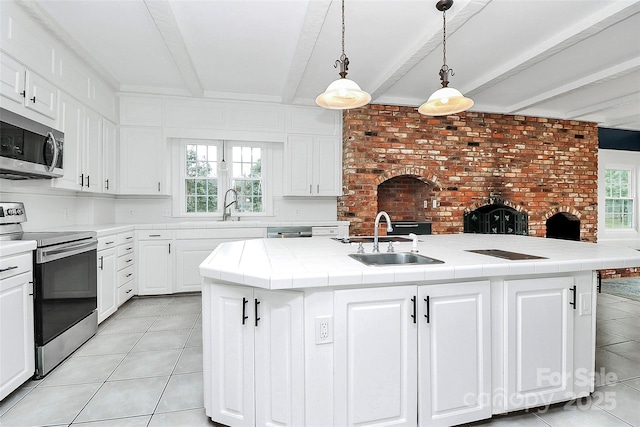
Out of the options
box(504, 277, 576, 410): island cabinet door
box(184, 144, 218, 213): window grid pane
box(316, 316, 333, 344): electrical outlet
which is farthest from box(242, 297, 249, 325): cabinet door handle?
box(184, 144, 218, 213): window grid pane

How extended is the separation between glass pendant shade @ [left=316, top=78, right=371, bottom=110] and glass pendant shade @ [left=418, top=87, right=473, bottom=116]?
0.49 meters

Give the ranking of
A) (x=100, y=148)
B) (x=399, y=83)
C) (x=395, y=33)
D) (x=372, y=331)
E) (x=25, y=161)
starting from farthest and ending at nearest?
1. (x=399, y=83)
2. (x=100, y=148)
3. (x=395, y=33)
4. (x=25, y=161)
5. (x=372, y=331)

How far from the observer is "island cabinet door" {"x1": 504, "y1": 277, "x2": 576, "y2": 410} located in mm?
1767

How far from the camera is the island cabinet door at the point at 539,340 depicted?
1.77 metres

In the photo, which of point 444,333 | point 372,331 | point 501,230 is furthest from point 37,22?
point 501,230

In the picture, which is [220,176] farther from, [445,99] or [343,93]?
[445,99]

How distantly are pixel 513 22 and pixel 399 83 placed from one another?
59.8 inches

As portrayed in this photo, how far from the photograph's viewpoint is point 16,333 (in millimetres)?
1979

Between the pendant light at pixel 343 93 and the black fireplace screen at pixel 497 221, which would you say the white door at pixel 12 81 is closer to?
the pendant light at pixel 343 93

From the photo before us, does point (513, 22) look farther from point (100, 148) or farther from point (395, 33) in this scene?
point (100, 148)

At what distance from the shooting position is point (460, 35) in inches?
118

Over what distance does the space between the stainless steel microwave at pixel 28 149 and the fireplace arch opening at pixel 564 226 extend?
22.4 ft

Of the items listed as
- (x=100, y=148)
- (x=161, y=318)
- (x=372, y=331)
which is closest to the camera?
(x=372, y=331)

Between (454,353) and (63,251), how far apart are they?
2.64 m
